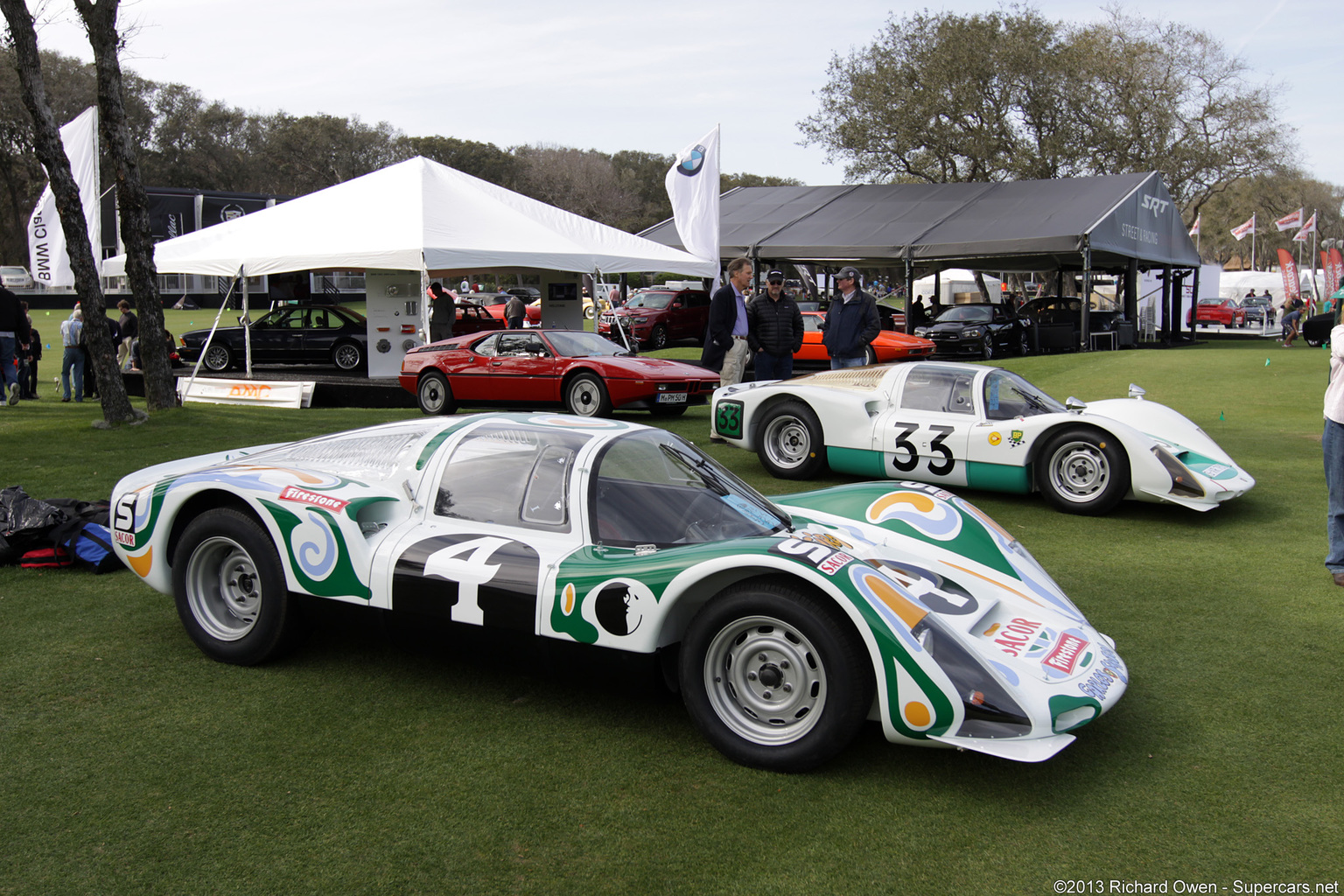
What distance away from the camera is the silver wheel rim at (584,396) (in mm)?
12055

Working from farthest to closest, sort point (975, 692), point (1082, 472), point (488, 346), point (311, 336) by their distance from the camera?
point (311, 336) < point (488, 346) < point (1082, 472) < point (975, 692)

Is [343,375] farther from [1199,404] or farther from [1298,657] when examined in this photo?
[1298,657]

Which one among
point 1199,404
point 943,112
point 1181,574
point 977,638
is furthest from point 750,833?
point 943,112

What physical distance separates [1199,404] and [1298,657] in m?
10.4

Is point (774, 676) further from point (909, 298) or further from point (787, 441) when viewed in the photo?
point (909, 298)

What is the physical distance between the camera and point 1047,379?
663 inches

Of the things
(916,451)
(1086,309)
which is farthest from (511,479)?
(1086,309)

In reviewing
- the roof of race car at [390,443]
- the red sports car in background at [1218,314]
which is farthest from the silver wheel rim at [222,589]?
the red sports car in background at [1218,314]

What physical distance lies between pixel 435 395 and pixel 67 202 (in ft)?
15.6

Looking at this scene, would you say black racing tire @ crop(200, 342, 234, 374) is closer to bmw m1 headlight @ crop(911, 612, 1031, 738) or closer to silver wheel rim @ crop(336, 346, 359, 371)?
silver wheel rim @ crop(336, 346, 359, 371)

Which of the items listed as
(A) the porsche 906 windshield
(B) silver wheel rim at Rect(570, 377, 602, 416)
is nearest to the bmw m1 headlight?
(A) the porsche 906 windshield

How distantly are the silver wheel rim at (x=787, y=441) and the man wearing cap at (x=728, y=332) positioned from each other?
5.22 ft

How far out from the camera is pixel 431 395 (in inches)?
525

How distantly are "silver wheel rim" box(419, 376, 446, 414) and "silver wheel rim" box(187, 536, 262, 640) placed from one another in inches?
359
